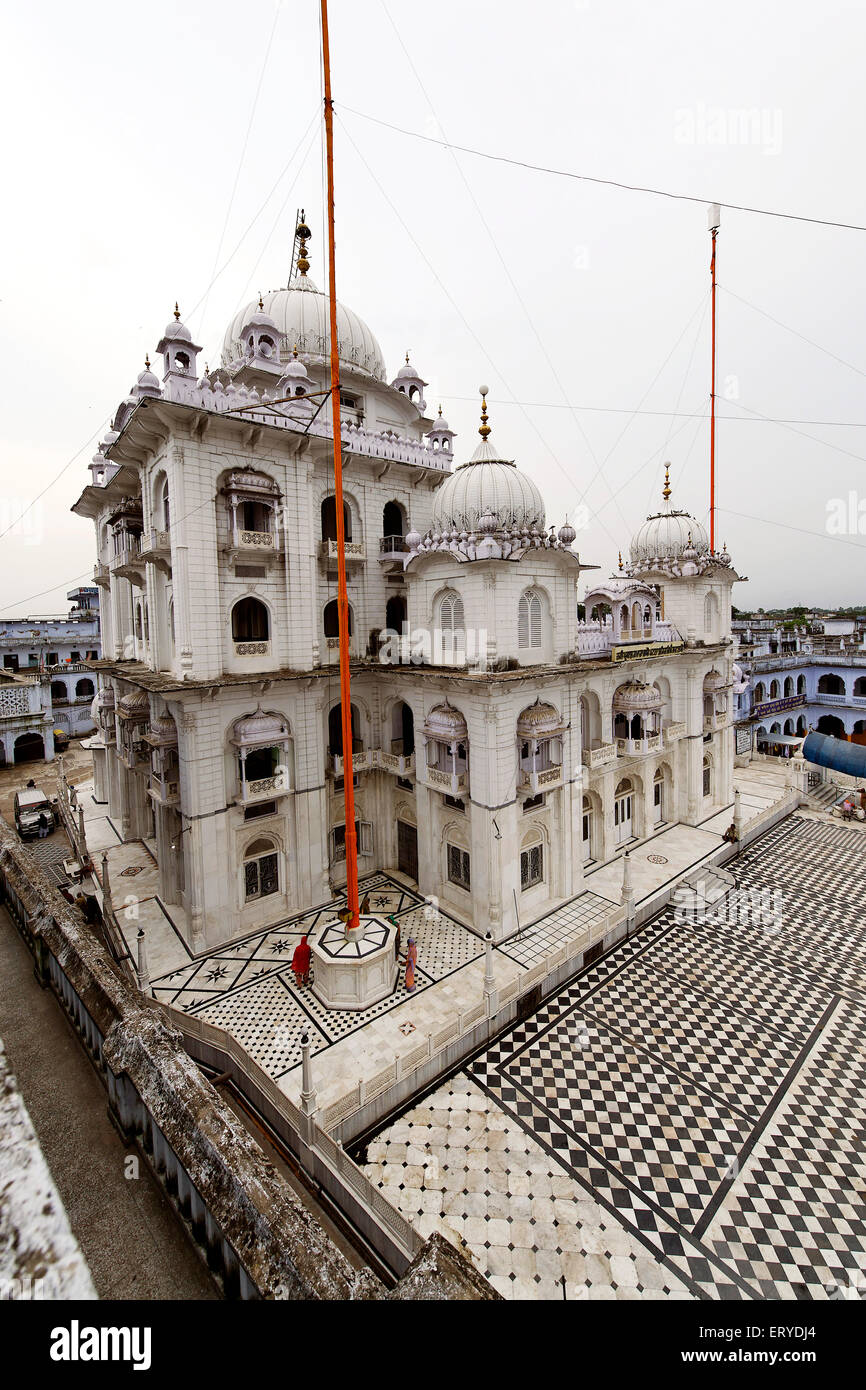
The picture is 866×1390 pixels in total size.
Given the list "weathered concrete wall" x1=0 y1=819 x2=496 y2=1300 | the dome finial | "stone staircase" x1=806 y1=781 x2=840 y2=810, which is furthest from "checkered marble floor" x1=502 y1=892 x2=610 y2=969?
the dome finial

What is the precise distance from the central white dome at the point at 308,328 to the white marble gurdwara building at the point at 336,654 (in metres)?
0.12

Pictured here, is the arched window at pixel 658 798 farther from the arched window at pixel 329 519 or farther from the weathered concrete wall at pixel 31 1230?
the weathered concrete wall at pixel 31 1230

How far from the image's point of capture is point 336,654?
A: 19734 mm

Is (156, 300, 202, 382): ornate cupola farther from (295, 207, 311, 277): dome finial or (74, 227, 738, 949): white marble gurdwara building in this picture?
(295, 207, 311, 277): dome finial

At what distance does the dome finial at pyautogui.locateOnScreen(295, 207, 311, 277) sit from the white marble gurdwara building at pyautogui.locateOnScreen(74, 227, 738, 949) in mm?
965

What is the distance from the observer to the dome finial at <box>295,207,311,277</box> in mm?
22422

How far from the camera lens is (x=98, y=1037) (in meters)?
4.77

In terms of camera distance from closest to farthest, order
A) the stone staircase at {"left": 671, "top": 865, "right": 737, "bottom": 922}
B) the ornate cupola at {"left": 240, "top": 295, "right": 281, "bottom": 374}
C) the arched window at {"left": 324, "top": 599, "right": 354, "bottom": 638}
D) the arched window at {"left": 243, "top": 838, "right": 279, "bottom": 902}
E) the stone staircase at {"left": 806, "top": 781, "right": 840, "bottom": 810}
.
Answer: the arched window at {"left": 243, "top": 838, "right": 279, "bottom": 902} → the ornate cupola at {"left": 240, "top": 295, "right": 281, "bottom": 374} → the stone staircase at {"left": 671, "top": 865, "right": 737, "bottom": 922} → the arched window at {"left": 324, "top": 599, "right": 354, "bottom": 638} → the stone staircase at {"left": 806, "top": 781, "right": 840, "bottom": 810}

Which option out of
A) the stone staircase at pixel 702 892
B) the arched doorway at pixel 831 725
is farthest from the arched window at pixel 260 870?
the arched doorway at pixel 831 725

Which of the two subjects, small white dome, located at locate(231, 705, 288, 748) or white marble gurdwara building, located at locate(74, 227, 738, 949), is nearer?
white marble gurdwara building, located at locate(74, 227, 738, 949)
